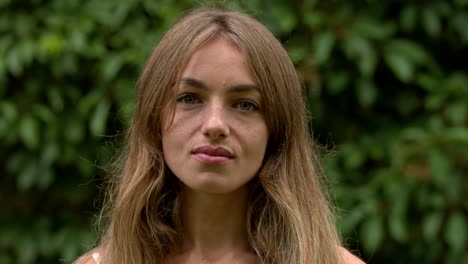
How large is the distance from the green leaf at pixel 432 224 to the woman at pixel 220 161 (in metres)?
0.98

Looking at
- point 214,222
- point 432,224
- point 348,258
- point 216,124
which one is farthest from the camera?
point 432,224

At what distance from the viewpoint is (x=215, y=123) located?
2.52 m

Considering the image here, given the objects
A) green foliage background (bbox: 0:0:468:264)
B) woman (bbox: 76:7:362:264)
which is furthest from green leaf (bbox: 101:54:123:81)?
woman (bbox: 76:7:362:264)

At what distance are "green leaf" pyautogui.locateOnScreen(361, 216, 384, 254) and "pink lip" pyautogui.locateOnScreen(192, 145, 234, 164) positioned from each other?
1329 mm

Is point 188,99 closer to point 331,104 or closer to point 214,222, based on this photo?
point 214,222

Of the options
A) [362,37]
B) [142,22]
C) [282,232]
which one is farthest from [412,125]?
[282,232]

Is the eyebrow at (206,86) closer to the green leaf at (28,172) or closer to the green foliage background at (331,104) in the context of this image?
the green foliage background at (331,104)

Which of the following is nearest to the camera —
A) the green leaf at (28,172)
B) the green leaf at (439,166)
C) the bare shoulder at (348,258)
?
the bare shoulder at (348,258)

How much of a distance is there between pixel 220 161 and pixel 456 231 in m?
1.53

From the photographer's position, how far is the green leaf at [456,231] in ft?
12.3

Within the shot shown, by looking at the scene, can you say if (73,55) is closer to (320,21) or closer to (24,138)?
(24,138)

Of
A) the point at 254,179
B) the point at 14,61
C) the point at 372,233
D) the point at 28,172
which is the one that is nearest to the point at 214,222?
the point at 254,179

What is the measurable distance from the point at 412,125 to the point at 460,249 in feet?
1.72

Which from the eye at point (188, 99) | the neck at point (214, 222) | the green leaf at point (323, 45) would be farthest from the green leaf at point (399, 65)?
the eye at point (188, 99)
